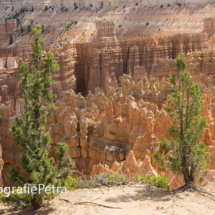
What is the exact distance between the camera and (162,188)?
33.8 feet

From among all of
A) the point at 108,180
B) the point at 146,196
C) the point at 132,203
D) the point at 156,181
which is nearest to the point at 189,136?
the point at 156,181

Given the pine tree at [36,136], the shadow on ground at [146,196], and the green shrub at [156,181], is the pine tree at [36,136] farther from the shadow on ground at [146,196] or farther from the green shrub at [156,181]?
the green shrub at [156,181]

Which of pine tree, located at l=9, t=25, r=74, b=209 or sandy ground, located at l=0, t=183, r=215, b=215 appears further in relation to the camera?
pine tree, located at l=9, t=25, r=74, b=209

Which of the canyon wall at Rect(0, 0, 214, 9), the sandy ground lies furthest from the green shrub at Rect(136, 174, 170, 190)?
the canyon wall at Rect(0, 0, 214, 9)

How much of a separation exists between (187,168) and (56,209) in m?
4.11

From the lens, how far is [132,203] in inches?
361

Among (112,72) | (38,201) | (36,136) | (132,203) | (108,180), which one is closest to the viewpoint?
(36,136)

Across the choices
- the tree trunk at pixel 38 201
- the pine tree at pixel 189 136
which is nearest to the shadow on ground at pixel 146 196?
the pine tree at pixel 189 136

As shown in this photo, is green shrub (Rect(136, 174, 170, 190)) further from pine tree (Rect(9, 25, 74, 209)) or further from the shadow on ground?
pine tree (Rect(9, 25, 74, 209))

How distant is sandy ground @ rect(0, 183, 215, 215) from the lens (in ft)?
28.5

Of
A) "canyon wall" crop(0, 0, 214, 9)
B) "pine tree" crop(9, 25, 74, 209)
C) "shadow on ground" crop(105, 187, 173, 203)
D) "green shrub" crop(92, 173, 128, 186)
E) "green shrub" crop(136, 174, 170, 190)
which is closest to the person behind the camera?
"pine tree" crop(9, 25, 74, 209)

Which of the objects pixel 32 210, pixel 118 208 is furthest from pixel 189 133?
pixel 32 210

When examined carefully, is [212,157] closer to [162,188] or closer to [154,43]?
[162,188]

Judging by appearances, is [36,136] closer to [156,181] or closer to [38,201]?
[38,201]
